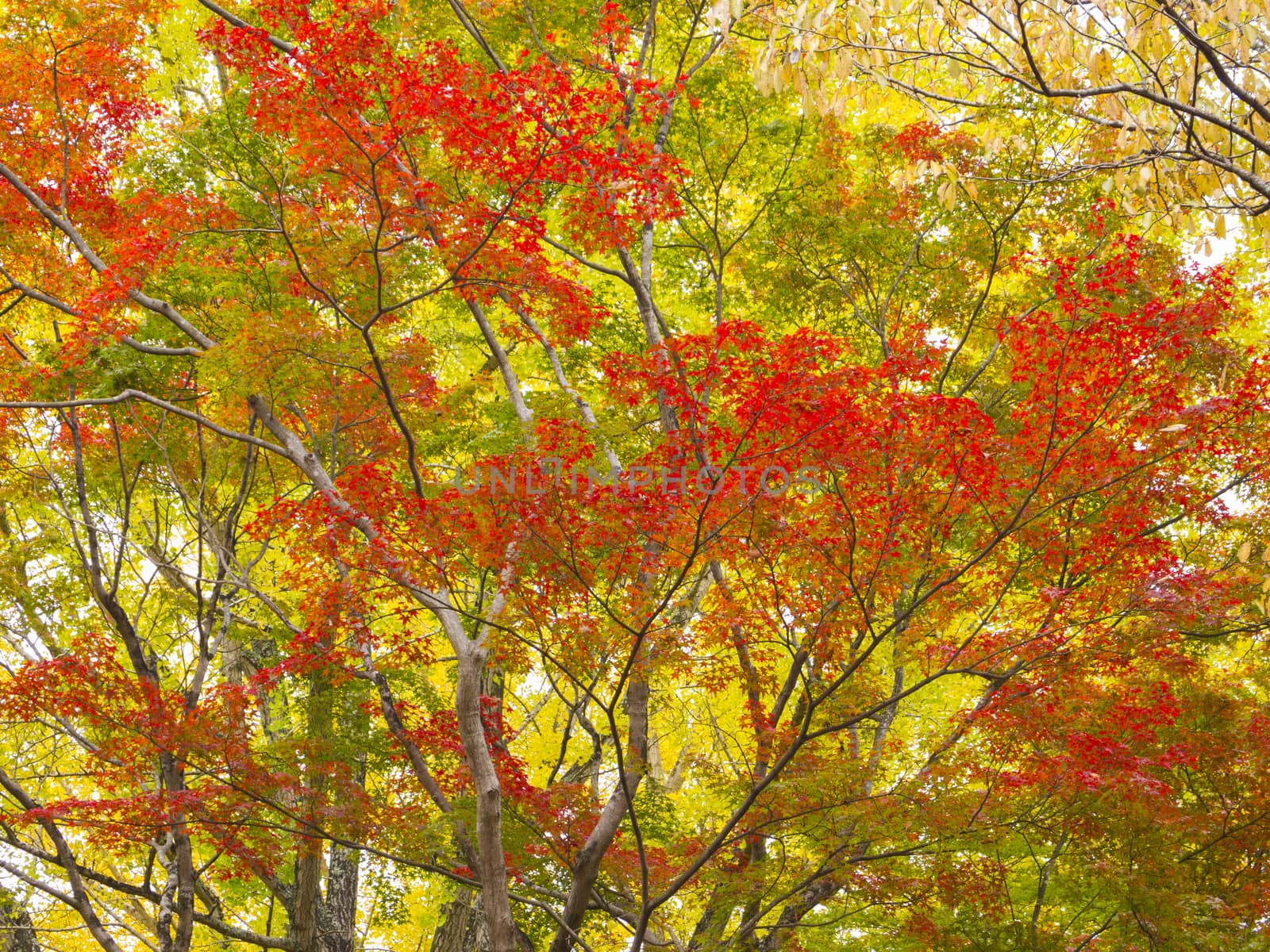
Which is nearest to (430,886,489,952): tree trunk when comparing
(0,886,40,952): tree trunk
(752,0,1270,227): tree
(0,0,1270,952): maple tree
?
(0,0,1270,952): maple tree

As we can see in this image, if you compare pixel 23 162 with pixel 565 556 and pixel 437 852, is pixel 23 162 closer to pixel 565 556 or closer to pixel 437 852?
pixel 565 556

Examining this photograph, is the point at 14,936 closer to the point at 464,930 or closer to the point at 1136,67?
the point at 464,930

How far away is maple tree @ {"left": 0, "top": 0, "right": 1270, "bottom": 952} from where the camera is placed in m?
5.77

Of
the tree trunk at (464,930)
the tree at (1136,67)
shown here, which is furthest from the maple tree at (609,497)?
the tree at (1136,67)

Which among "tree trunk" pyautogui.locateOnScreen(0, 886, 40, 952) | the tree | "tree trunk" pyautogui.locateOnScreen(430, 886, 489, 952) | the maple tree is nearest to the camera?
the tree

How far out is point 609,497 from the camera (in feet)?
17.9

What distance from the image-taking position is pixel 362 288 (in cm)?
707

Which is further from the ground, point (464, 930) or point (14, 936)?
point (464, 930)

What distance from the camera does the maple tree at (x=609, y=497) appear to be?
5.77 metres

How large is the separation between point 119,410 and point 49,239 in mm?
2029

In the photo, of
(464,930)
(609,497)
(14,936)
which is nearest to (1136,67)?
(609,497)

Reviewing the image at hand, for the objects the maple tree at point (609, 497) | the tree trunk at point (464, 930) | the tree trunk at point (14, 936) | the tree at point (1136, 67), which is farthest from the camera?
the tree trunk at point (464, 930)

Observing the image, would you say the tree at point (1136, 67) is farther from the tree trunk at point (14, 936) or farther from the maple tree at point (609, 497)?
the tree trunk at point (14, 936)

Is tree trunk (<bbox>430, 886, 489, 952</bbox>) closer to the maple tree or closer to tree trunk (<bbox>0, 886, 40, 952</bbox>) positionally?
the maple tree
